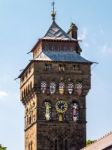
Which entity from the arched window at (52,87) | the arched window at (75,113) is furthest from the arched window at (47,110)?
the arched window at (75,113)

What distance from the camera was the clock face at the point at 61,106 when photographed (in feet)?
Answer: 348

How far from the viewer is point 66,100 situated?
350 feet

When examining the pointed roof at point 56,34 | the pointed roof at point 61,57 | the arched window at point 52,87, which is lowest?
the arched window at point 52,87

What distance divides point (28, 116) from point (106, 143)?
32996 millimetres

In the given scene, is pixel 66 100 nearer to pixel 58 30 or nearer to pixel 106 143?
pixel 58 30

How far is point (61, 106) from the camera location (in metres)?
106

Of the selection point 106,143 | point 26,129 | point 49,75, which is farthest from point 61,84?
point 106,143

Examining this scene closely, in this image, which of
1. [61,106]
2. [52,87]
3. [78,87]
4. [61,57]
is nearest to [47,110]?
[61,106]

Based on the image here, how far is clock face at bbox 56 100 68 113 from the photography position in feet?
348

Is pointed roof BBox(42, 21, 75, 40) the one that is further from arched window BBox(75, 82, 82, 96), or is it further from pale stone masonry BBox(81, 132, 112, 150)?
pale stone masonry BBox(81, 132, 112, 150)

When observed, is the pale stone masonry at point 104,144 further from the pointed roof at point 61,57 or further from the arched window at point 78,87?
the pointed roof at point 61,57

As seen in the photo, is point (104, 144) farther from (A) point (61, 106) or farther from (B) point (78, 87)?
(B) point (78, 87)

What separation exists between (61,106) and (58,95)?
1.43 m

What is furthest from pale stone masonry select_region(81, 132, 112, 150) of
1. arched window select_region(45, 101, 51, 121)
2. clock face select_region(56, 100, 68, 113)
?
clock face select_region(56, 100, 68, 113)
